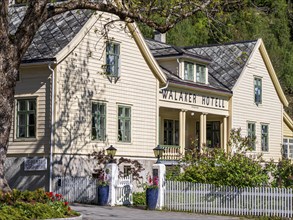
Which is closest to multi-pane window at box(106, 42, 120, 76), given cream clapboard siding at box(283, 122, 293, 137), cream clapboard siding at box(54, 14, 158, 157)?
cream clapboard siding at box(54, 14, 158, 157)

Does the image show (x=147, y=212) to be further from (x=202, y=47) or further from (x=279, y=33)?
(x=279, y=33)

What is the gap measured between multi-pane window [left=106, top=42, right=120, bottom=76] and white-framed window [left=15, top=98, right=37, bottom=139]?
417cm

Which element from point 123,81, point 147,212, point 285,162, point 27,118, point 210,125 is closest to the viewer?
point 147,212

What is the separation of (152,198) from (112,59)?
8.79 metres

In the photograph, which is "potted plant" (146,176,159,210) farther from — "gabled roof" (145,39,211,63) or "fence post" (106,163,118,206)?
"gabled roof" (145,39,211,63)

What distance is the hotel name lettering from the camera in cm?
3716

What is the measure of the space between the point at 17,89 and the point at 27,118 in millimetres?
1359

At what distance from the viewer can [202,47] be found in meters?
47.9

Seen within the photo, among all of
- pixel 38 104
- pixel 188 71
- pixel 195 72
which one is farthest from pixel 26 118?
pixel 195 72

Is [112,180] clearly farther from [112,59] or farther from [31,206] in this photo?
[31,206]

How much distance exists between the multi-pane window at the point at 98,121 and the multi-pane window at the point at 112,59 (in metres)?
1.65

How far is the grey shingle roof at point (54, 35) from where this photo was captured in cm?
2964

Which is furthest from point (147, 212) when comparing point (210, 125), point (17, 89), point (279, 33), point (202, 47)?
point (279, 33)

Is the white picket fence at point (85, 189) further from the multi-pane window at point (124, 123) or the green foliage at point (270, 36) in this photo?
the green foliage at point (270, 36)
